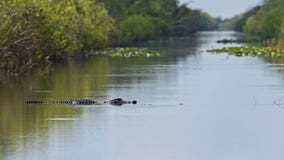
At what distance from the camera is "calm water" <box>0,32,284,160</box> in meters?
16.3

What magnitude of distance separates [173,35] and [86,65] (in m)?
85.0

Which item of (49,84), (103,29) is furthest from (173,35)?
(49,84)

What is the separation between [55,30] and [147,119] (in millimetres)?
23778

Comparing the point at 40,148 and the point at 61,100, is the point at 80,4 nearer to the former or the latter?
the point at 61,100

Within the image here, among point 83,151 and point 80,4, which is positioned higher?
point 80,4

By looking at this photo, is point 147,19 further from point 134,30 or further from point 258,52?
point 258,52

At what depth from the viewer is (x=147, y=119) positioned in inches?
826

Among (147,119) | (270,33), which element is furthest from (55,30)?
(270,33)

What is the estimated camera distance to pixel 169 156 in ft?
51.6

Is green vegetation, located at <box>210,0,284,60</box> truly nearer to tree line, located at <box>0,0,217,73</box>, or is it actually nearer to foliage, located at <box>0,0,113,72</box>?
tree line, located at <box>0,0,217,73</box>

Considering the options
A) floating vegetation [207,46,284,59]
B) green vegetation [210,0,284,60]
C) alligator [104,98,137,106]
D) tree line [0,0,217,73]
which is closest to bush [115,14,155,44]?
tree line [0,0,217,73]

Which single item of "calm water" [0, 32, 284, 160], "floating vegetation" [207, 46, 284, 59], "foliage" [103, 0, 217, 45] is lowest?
"calm water" [0, 32, 284, 160]

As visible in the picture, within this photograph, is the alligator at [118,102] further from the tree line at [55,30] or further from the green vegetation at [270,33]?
the green vegetation at [270,33]

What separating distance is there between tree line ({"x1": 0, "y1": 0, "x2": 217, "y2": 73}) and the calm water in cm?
138
